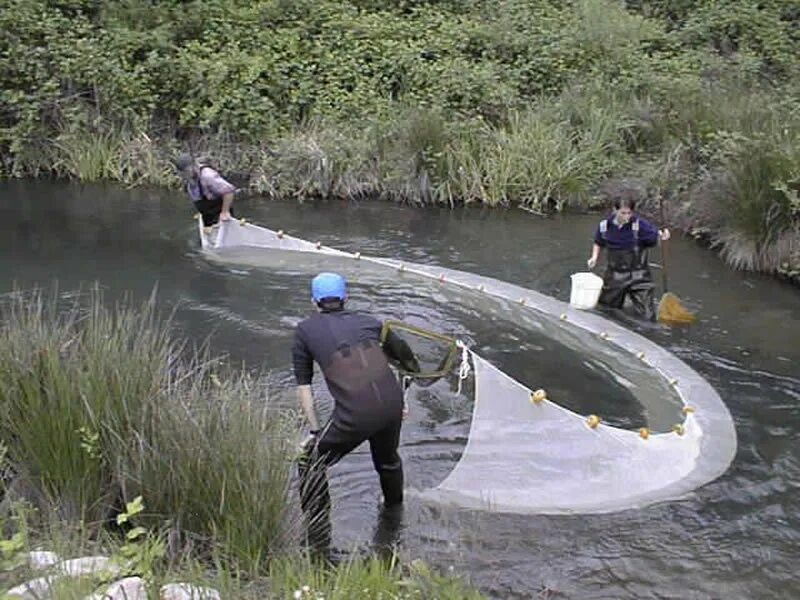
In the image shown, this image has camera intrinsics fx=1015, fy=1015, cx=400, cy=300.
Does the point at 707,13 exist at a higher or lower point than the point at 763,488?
higher

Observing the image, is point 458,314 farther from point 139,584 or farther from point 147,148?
point 147,148

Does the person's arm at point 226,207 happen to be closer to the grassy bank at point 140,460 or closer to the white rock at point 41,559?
the grassy bank at point 140,460

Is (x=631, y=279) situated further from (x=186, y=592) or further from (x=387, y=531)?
(x=186, y=592)

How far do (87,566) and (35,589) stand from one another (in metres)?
0.31

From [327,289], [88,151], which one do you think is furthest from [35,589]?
[88,151]

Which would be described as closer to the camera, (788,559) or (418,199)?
(788,559)

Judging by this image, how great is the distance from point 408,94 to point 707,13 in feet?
23.2

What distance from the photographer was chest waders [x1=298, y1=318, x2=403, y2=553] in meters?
6.18

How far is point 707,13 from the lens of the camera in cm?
2047

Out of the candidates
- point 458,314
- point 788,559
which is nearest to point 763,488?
point 788,559

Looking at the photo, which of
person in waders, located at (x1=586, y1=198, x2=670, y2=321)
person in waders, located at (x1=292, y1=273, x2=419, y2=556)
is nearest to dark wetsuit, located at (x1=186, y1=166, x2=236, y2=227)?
person in waders, located at (x1=586, y1=198, x2=670, y2=321)

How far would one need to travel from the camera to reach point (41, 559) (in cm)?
463

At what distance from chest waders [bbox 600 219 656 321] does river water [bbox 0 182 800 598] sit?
470 millimetres

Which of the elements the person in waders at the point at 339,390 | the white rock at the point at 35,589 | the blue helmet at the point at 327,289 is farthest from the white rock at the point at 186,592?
the blue helmet at the point at 327,289
